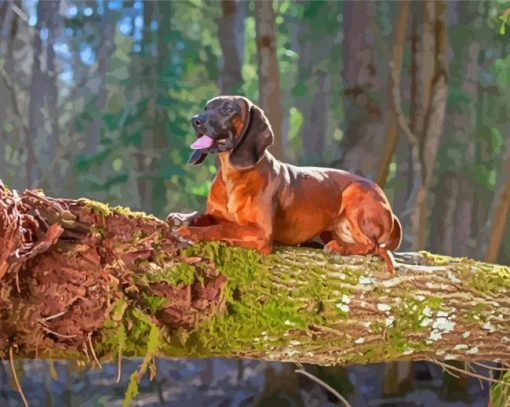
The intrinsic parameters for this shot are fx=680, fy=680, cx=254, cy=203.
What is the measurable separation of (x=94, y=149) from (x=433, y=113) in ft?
Answer: 10.0

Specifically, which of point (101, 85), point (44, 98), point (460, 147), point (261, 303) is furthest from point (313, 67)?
point (261, 303)

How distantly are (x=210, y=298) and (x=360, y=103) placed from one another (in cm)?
310

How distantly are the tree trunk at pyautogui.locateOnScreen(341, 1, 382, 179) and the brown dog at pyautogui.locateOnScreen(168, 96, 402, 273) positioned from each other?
2.65 meters

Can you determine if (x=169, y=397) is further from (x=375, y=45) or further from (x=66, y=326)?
(x=66, y=326)

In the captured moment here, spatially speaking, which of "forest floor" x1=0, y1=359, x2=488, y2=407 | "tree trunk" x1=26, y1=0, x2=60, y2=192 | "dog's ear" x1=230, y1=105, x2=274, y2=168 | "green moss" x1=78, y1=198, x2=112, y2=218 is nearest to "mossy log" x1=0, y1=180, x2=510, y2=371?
"green moss" x1=78, y1=198, x2=112, y2=218

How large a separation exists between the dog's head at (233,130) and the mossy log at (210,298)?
0.20 m

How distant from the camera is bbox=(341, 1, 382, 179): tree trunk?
432 centimetres

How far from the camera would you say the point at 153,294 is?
1.42 m

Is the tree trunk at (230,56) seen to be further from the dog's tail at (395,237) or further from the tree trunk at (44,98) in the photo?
the dog's tail at (395,237)

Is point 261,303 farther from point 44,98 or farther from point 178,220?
point 44,98

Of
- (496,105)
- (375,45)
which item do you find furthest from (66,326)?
(496,105)

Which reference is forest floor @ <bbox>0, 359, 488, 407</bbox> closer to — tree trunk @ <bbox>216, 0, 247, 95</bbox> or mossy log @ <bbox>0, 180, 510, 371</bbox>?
tree trunk @ <bbox>216, 0, 247, 95</bbox>

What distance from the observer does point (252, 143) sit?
1517mm

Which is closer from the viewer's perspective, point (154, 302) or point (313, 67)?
point (154, 302)
